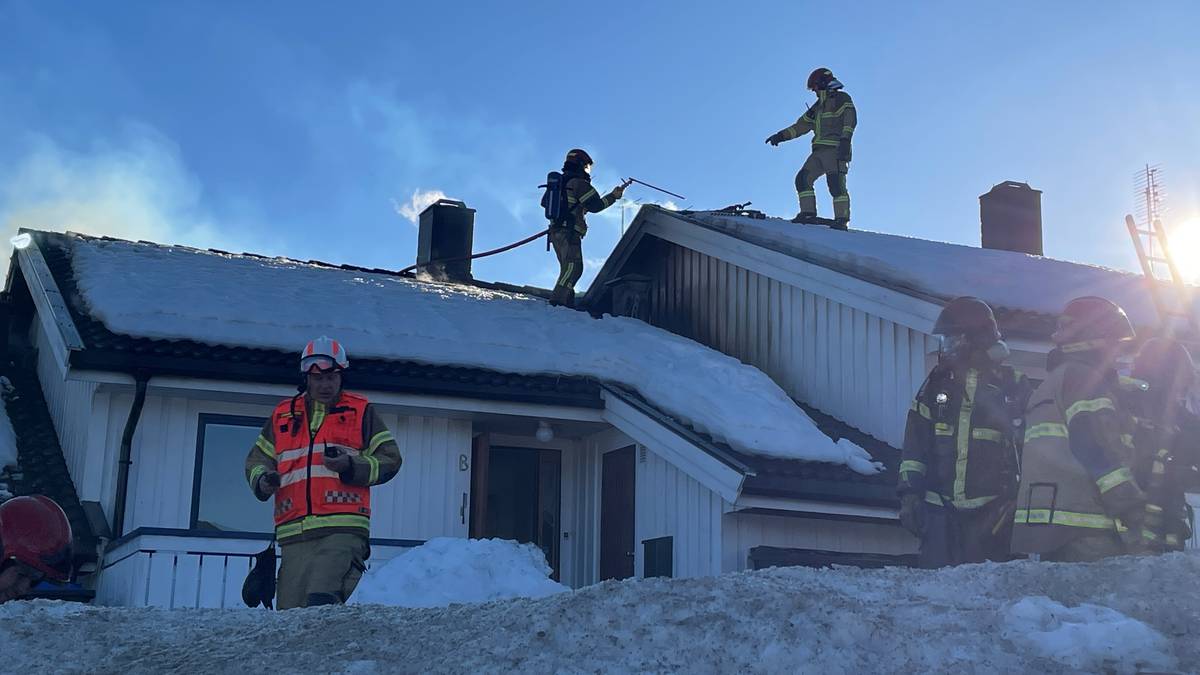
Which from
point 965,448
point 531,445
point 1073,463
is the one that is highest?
point 531,445

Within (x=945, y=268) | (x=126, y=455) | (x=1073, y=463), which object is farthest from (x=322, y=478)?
(x=945, y=268)

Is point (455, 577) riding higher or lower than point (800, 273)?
lower

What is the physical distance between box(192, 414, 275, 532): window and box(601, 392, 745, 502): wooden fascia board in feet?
11.1

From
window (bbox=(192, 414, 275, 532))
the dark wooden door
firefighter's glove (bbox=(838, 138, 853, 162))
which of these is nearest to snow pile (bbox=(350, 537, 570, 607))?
window (bbox=(192, 414, 275, 532))

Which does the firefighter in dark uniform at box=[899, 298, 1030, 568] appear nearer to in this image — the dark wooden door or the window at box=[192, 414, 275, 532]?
the dark wooden door

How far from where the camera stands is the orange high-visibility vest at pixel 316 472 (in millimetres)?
7516

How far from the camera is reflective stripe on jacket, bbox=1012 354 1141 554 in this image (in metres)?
6.40

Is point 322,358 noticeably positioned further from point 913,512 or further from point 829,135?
point 829,135

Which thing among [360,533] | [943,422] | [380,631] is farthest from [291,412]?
[943,422]

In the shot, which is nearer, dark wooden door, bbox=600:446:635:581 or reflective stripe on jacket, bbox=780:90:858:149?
dark wooden door, bbox=600:446:635:581

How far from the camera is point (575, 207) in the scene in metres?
16.1

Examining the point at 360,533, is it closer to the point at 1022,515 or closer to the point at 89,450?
the point at 1022,515

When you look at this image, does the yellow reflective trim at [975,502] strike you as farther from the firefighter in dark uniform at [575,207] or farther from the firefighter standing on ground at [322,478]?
the firefighter in dark uniform at [575,207]

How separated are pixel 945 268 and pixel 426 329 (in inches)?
210
